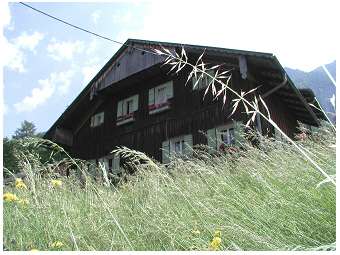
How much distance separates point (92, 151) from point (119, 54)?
5.16 m

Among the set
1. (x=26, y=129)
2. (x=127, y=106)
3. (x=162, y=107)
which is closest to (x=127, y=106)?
(x=127, y=106)

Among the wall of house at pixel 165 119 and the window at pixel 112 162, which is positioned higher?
the wall of house at pixel 165 119

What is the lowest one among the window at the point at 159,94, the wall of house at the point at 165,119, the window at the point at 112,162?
the window at the point at 112,162

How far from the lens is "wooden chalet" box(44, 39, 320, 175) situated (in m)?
9.30

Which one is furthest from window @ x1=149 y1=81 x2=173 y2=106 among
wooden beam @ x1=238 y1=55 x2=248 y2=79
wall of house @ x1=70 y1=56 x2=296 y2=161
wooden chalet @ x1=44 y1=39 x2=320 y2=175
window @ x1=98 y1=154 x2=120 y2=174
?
wooden beam @ x1=238 y1=55 x2=248 y2=79

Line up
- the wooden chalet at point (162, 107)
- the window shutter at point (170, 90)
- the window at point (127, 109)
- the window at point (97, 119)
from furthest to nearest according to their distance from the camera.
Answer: the window at point (97, 119), the window at point (127, 109), the window shutter at point (170, 90), the wooden chalet at point (162, 107)

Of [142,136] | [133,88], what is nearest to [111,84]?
[133,88]

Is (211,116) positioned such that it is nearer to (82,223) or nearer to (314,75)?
(82,223)

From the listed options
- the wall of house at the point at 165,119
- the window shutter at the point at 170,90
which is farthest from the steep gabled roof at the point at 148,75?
the window shutter at the point at 170,90

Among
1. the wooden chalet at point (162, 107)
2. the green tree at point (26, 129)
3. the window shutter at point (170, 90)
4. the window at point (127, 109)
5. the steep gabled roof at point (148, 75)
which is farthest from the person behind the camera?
the green tree at point (26, 129)

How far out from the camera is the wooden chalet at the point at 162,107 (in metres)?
9.30

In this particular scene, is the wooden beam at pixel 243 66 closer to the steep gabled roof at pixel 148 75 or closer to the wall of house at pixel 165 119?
the steep gabled roof at pixel 148 75

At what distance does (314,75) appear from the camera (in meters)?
149

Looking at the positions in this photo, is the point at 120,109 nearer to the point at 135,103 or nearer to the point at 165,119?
the point at 135,103
